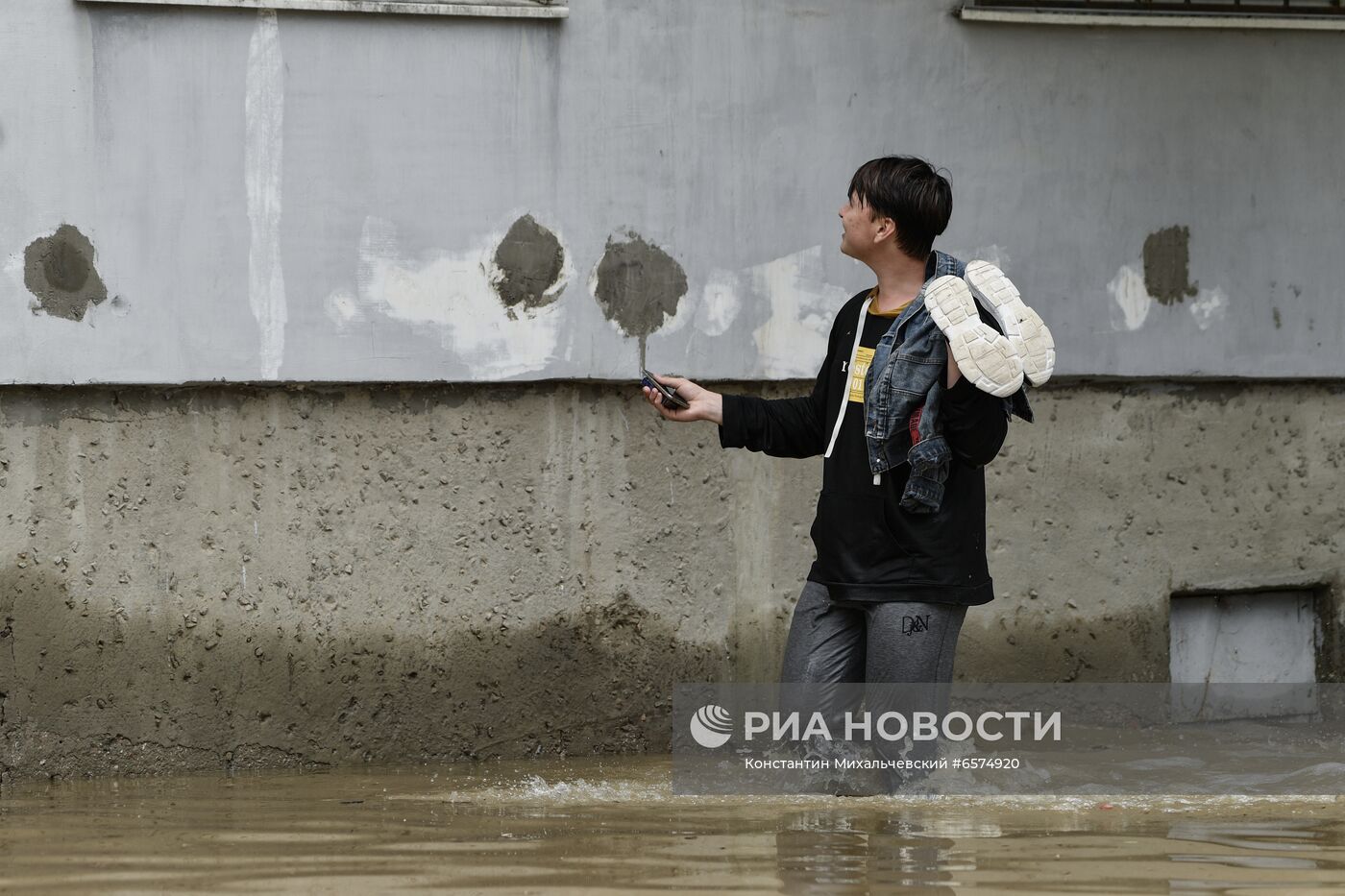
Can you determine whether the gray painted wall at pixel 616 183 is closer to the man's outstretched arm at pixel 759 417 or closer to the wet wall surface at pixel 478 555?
the wet wall surface at pixel 478 555

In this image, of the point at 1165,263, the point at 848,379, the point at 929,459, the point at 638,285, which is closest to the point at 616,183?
the point at 638,285

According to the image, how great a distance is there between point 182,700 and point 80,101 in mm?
1888

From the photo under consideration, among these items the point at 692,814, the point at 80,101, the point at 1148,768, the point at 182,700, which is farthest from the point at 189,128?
the point at 1148,768

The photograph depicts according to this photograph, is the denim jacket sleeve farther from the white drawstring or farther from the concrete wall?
the concrete wall

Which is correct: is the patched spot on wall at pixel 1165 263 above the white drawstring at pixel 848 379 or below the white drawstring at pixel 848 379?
above

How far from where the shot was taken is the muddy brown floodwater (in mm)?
3838

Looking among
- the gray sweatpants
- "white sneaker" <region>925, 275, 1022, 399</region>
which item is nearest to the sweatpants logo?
the gray sweatpants

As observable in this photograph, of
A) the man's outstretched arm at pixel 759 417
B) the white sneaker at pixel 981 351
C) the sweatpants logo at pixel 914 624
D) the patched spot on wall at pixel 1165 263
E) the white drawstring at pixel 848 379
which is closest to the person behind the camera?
the white sneaker at pixel 981 351

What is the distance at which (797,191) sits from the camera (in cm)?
573

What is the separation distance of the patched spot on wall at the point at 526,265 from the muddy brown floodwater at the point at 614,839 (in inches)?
60.7

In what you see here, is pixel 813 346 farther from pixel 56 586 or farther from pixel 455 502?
pixel 56 586

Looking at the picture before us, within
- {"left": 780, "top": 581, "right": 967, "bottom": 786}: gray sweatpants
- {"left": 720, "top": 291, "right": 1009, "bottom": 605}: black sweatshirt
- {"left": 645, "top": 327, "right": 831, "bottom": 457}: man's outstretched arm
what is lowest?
{"left": 780, "top": 581, "right": 967, "bottom": 786}: gray sweatpants

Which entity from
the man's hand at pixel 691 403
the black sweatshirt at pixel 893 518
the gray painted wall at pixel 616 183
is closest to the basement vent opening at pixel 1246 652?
the gray painted wall at pixel 616 183

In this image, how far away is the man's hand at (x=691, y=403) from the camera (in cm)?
456
